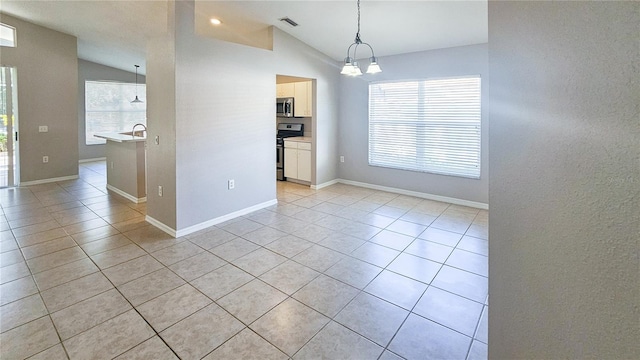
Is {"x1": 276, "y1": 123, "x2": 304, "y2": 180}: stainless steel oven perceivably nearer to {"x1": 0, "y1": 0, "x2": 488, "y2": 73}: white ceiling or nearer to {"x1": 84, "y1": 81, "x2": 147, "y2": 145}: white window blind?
{"x1": 0, "y1": 0, "x2": 488, "y2": 73}: white ceiling

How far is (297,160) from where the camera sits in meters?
6.68

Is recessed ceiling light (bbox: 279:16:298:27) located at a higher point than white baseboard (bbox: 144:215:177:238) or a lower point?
higher

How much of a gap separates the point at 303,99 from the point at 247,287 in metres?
4.64

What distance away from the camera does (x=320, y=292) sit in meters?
2.65

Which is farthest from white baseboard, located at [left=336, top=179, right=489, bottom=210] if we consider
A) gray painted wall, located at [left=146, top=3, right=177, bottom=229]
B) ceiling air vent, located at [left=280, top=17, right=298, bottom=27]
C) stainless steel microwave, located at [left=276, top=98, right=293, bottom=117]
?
gray painted wall, located at [left=146, top=3, right=177, bottom=229]

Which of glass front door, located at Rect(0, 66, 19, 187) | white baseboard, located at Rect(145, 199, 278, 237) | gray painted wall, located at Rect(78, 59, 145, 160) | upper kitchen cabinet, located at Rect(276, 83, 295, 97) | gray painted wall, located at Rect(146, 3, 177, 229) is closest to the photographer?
gray painted wall, located at Rect(146, 3, 177, 229)

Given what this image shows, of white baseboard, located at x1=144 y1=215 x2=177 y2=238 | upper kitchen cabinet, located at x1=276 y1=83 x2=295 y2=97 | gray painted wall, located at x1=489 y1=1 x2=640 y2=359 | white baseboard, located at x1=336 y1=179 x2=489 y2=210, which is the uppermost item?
upper kitchen cabinet, located at x1=276 y1=83 x2=295 y2=97

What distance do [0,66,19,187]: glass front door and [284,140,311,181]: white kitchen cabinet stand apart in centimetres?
512

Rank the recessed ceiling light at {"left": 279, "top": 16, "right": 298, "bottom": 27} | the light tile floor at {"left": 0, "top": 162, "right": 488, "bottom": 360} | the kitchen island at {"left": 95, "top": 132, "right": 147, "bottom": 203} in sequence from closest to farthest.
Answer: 1. the light tile floor at {"left": 0, "top": 162, "right": 488, "bottom": 360}
2. the recessed ceiling light at {"left": 279, "top": 16, "right": 298, "bottom": 27}
3. the kitchen island at {"left": 95, "top": 132, "right": 147, "bottom": 203}

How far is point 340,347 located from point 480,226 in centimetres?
300

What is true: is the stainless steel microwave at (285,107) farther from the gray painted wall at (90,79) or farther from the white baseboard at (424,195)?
the gray painted wall at (90,79)

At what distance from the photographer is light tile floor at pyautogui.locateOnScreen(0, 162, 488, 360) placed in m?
2.04

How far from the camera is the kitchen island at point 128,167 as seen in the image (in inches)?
204

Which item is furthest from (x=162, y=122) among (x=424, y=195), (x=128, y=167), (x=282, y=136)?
(x=424, y=195)
